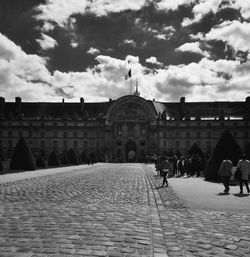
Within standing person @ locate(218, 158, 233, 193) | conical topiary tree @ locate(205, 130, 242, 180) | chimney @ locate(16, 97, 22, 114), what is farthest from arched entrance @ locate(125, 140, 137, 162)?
standing person @ locate(218, 158, 233, 193)

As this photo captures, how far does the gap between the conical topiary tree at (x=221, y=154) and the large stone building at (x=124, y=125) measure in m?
59.6

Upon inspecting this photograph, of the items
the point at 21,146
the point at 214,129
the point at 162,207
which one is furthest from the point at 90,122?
the point at 162,207

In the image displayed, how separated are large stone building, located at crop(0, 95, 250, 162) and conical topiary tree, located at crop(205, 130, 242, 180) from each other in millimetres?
59559

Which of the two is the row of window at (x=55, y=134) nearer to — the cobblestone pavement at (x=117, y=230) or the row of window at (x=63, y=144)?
the row of window at (x=63, y=144)

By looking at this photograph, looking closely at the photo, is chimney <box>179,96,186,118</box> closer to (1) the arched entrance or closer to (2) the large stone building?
(2) the large stone building

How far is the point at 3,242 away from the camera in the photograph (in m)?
6.95

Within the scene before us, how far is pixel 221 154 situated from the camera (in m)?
25.4

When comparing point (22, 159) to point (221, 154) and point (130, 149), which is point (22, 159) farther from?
point (130, 149)

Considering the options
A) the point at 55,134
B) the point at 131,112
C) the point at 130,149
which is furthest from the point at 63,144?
the point at 131,112

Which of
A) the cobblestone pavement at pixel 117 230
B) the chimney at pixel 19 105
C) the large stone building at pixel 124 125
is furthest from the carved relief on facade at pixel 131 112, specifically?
the cobblestone pavement at pixel 117 230

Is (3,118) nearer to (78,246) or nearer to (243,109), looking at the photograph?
(243,109)

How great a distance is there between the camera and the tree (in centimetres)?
3859

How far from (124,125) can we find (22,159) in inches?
1999

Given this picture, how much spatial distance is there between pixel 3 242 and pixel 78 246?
162 centimetres
